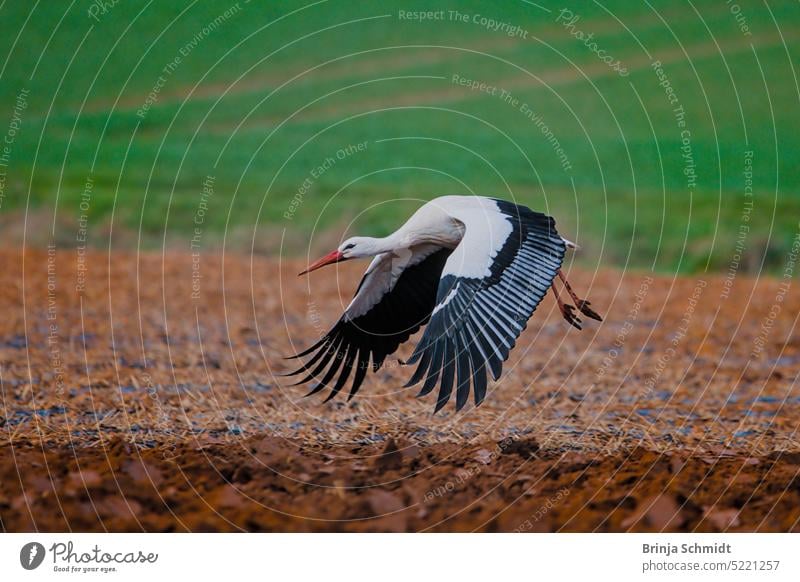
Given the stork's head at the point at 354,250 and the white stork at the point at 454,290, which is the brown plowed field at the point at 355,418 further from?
the stork's head at the point at 354,250

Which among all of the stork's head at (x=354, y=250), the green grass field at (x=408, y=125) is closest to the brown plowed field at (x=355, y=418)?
the stork's head at (x=354, y=250)

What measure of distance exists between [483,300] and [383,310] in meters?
1.56

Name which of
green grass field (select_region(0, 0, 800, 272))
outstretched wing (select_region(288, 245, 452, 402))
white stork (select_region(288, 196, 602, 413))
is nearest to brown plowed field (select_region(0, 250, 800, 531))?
outstretched wing (select_region(288, 245, 452, 402))

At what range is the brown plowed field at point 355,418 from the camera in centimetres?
583

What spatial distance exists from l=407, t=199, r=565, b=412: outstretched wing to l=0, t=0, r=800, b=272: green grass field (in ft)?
17.7

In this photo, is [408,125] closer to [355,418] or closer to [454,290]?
[355,418]

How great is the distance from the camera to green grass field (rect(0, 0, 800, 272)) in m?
11.9

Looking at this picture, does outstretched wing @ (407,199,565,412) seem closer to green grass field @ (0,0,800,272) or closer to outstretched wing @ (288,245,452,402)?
outstretched wing @ (288,245,452,402)
